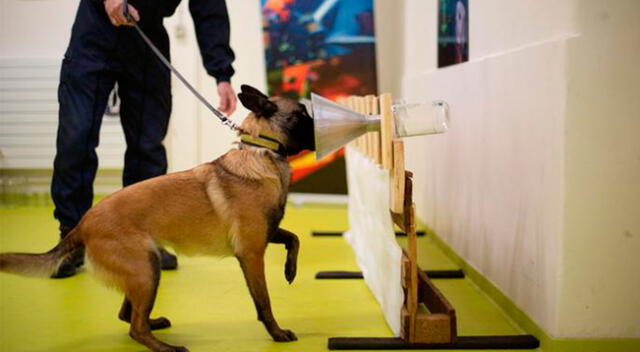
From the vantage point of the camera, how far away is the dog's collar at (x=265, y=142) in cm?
271

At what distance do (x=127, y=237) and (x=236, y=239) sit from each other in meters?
0.39

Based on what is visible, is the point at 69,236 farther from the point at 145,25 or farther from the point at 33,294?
the point at 145,25

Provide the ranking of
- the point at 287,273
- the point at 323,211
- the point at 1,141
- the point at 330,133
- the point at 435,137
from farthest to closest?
1. the point at 323,211
2. the point at 435,137
3. the point at 287,273
4. the point at 330,133
5. the point at 1,141

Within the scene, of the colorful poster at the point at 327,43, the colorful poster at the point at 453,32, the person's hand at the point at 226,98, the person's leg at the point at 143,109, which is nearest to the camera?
the person's leg at the point at 143,109

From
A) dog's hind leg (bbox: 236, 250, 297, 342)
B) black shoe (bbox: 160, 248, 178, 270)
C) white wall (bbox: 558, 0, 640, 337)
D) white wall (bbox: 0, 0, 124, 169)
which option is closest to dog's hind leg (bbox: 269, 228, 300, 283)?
dog's hind leg (bbox: 236, 250, 297, 342)

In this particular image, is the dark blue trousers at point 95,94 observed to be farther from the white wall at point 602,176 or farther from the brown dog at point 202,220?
the white wall at point 602,176

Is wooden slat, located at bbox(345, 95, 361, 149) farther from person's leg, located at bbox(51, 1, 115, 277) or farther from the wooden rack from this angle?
person's leg, located at bbox(51, 1, 115, 277)

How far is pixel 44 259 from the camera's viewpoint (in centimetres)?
249

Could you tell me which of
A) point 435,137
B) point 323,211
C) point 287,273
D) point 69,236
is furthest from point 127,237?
point 323,211

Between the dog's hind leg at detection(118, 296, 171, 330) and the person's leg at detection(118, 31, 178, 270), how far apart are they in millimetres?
285

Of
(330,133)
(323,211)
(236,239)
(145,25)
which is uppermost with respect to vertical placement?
(145,25)

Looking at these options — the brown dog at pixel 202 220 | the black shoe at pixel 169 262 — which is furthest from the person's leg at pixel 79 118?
the black shoe at pixel 169 262

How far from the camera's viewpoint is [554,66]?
2.52m

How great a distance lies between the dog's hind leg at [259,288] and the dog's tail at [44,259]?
566mm
